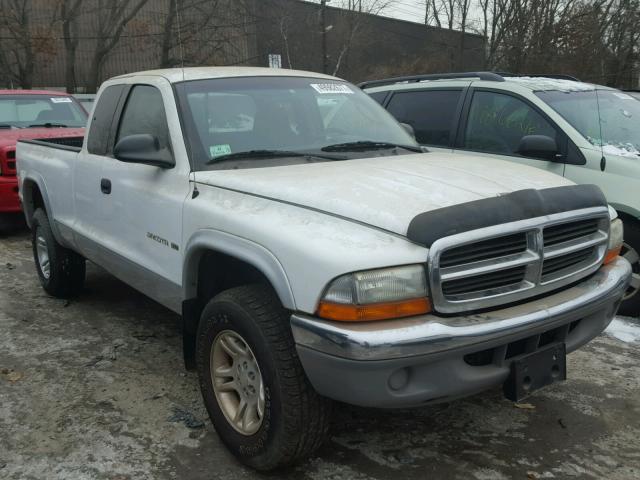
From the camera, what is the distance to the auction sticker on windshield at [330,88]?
4094mm

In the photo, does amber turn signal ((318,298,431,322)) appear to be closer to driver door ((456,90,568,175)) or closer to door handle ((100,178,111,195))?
door handle ((100,178,111,195))

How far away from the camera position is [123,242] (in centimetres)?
393

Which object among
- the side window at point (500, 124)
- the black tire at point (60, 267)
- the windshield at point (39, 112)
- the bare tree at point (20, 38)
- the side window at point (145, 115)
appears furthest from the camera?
the bare tree at point (20, 38)

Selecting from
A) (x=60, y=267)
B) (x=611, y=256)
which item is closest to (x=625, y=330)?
(x=611, y=256)

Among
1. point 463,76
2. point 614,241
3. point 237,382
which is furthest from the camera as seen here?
point 463,76

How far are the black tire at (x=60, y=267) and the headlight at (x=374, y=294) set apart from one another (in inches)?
143

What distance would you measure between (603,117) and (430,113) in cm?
156

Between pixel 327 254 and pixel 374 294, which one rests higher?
pixel 327 254

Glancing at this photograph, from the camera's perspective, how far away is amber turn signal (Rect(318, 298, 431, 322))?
234 centimetres

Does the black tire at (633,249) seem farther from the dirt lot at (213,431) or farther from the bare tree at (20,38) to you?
the bare tree at (20,38)

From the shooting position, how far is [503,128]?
541cm

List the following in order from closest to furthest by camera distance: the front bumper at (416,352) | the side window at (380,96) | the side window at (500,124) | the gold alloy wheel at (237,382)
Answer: the front bumper at (416,352) < the gold alloy wheel at (237,382) < the side window at (500,124) < the side window at (380,96)

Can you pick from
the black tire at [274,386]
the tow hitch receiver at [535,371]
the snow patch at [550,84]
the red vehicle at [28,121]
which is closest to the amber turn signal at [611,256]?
the tow hitch receiver at [535,371]

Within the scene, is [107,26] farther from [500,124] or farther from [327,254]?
[327,254]
